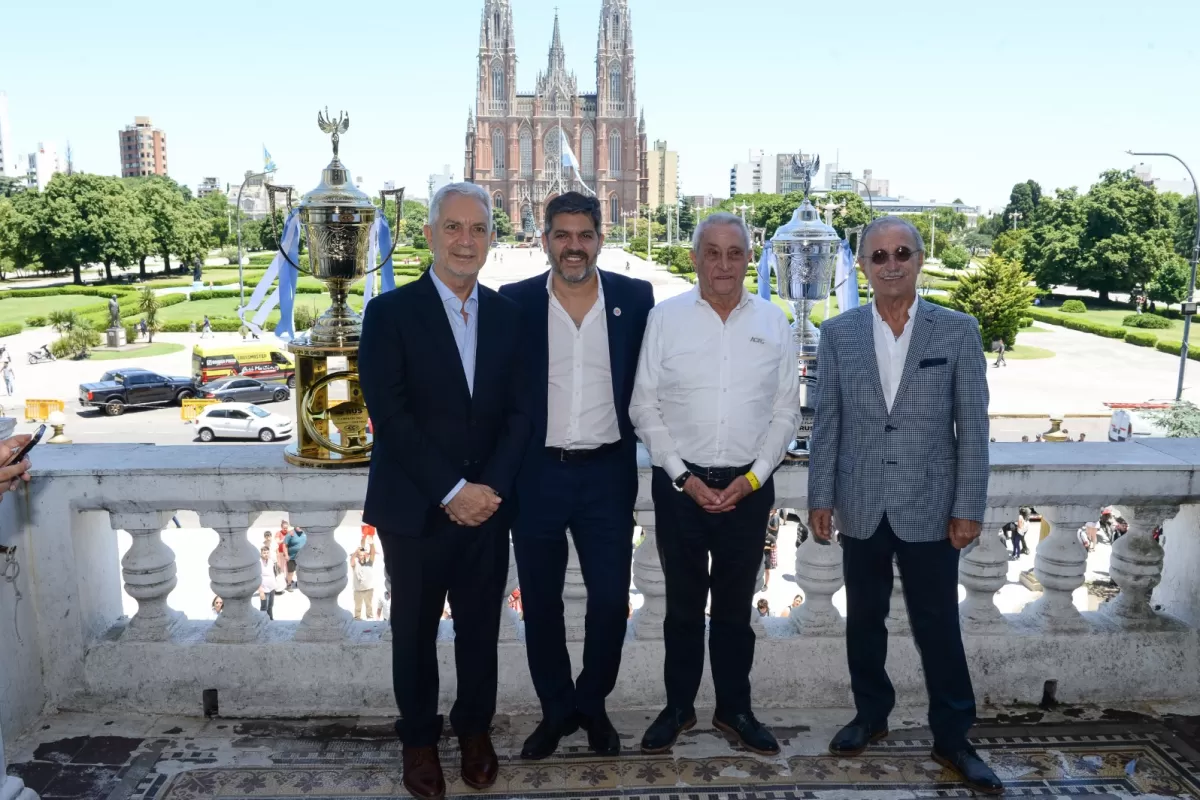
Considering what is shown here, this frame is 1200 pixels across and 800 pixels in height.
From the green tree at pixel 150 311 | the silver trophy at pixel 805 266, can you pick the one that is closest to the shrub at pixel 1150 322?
the green tree at pixel 150 311

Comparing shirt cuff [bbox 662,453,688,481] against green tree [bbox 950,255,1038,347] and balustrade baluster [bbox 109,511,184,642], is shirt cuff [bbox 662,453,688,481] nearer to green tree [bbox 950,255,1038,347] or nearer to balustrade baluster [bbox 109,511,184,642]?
balustrade baluster [bbox 109,511,184,642]

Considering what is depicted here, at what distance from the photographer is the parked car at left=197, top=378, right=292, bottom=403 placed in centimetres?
2427

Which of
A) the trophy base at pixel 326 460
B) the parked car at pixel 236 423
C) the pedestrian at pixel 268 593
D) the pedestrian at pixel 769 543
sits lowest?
the parked car at pixel 236 423

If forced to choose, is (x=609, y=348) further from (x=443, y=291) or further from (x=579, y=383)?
(x=443, y=291)

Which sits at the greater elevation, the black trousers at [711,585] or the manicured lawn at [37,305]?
the black trousers at [711,585]

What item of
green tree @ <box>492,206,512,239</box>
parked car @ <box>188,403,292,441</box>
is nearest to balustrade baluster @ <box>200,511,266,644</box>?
parked car @ <box>188,403,292,441</box>

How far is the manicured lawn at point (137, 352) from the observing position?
31.2 meters

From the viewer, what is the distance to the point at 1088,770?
2.73 meters

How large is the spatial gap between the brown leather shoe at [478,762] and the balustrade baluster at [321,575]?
65 centimetres

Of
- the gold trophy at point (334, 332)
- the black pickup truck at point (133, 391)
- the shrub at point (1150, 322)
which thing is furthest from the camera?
the shrub at point (1150, 322)

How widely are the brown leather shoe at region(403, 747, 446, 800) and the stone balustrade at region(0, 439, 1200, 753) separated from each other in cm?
46

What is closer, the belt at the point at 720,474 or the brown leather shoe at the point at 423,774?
the brown leather shoe at the point at 423,774

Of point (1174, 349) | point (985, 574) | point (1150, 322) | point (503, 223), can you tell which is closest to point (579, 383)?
point (985, 574)

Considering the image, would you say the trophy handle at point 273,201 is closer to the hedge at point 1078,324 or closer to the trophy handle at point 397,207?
the trophy handle at point 397,207
